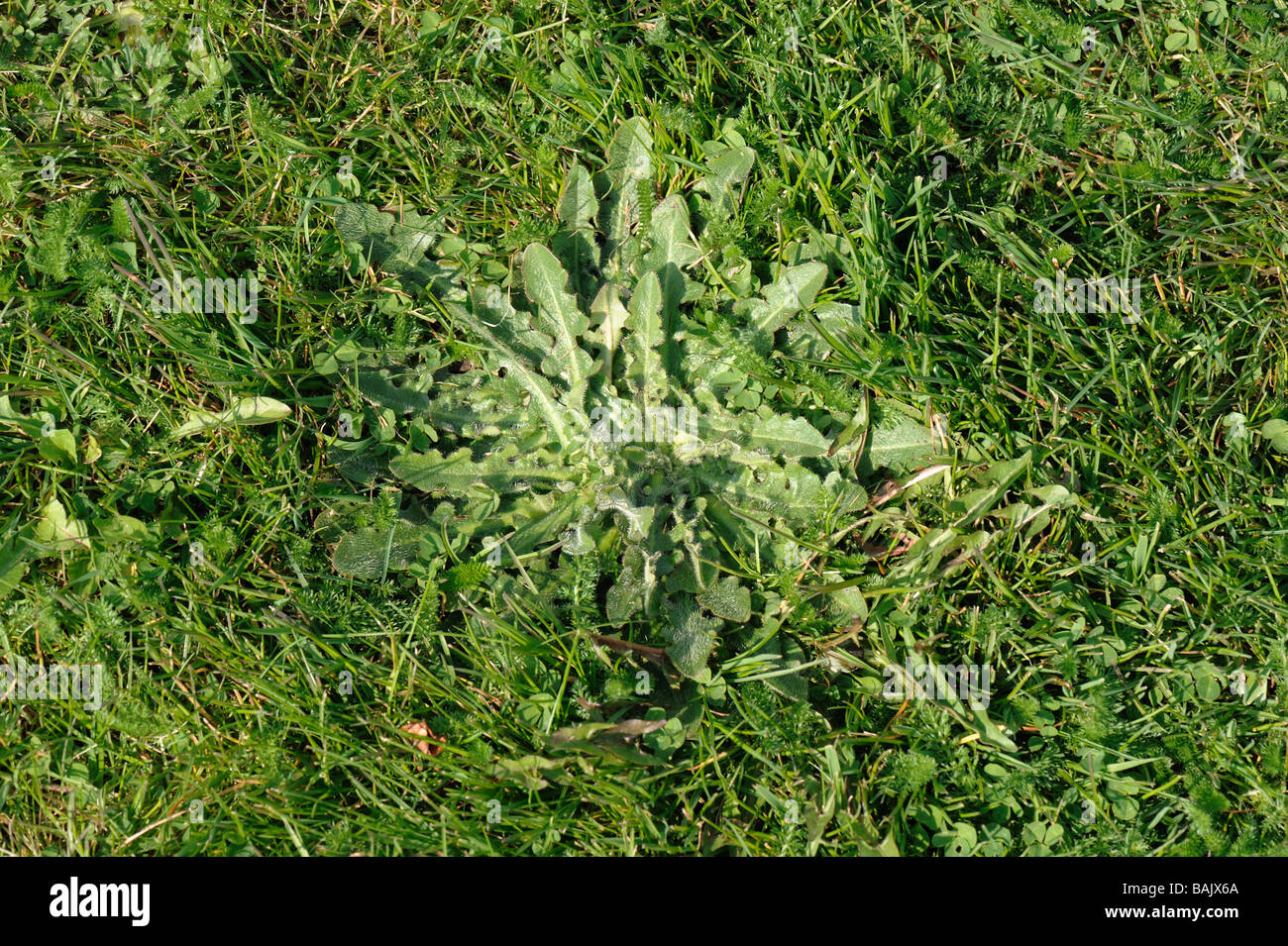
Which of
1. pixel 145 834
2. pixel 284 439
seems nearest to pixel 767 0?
pixel 284 439

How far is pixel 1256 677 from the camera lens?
2955mm

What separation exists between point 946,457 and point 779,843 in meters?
1.28

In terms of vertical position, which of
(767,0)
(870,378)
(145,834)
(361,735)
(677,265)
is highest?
(767,0)

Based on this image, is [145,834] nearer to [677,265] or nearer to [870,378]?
[677,265]

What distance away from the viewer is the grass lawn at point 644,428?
2.86 metres

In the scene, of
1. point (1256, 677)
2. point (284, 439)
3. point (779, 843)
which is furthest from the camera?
point (284, 439)

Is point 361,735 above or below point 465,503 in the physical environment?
below

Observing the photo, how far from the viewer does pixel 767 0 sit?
11.0 feet

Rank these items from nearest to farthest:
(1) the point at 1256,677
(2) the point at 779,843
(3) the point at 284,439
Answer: (2) the point at 779,843 → (1) the point at 1256,677 → (3) the point at 284,439

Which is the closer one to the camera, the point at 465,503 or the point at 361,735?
the point at 361,735

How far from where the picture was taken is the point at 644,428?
3156 mm

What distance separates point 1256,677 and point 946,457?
114cm

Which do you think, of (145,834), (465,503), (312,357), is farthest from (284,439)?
(145,834)

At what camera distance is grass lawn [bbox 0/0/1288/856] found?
2861 mm
